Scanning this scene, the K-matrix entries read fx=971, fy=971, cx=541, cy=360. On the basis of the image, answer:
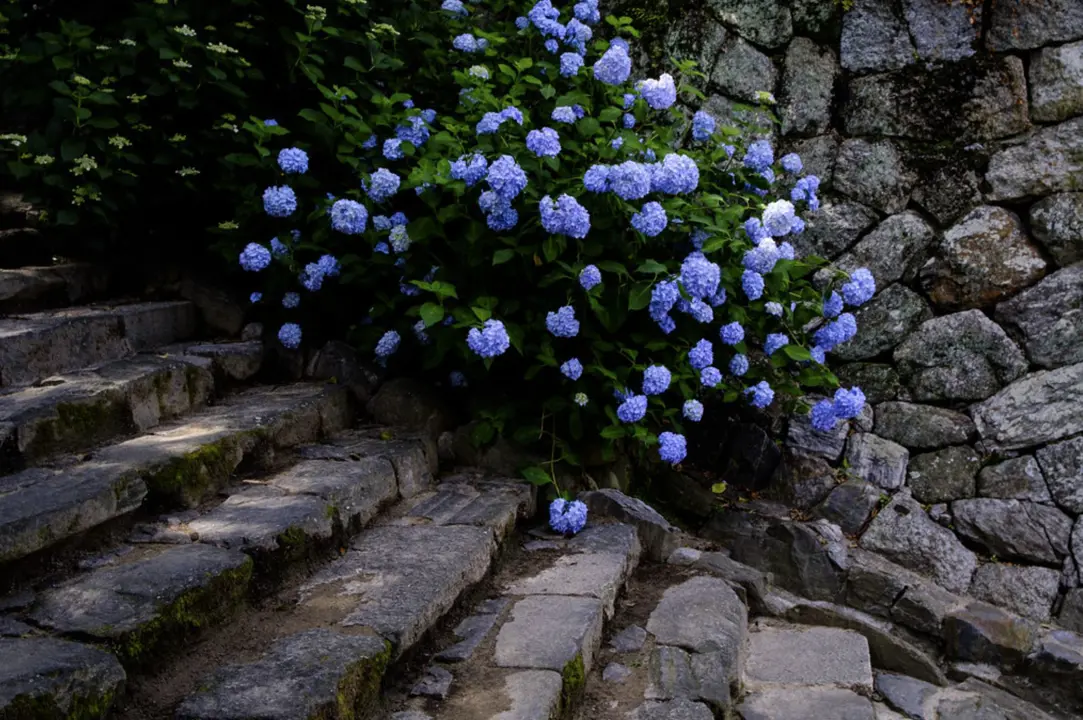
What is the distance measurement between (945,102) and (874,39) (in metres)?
0.40

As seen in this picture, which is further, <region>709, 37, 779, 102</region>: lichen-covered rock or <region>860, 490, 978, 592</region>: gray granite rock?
<region>709, 37, 779, 102</region>: lichen-covered rock

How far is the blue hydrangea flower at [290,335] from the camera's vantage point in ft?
11.0

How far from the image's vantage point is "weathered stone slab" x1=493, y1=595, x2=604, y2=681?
2.11 m

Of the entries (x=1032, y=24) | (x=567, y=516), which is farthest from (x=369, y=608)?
(x=1032, y=24)

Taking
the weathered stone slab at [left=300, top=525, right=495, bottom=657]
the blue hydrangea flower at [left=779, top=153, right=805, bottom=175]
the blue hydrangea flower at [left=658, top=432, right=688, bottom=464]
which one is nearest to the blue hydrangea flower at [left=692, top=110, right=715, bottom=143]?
the blue hydrangea flower at [left=779, top=153, right=805, bottom=175]

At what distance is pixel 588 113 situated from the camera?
331cm

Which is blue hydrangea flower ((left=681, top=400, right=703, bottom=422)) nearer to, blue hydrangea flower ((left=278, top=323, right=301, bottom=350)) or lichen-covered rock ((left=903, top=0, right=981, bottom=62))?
blue hydrangea flower ((left=278, top=323, right=301, bottom=350))

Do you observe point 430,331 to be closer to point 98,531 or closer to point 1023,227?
point 98,531

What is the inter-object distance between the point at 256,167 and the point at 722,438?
205cm


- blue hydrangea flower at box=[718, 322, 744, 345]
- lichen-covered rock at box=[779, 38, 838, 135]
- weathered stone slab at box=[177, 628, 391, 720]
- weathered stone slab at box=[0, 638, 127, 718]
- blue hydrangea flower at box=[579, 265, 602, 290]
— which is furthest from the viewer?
lichen-covered rock at box=[779, 38, 838, 135]

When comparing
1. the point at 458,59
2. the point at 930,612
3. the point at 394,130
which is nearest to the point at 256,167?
the point at 394,130

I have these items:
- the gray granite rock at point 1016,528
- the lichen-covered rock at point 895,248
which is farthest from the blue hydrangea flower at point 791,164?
the gray granite rock at point 1016,528

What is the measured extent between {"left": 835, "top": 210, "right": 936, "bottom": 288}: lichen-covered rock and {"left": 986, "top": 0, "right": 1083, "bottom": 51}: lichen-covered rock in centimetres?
76

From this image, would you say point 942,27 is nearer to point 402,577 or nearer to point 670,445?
point 670,445
